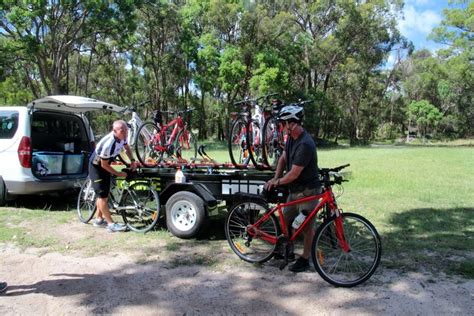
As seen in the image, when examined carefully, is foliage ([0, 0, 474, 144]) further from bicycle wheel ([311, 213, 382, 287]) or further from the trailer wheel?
bicycle wheel ([311, 213, 382, 287])

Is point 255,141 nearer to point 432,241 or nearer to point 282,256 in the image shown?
point 282,256

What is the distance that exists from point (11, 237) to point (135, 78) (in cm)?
3516

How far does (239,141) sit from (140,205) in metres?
2.13

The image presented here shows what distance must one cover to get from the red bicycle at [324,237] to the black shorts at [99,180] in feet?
7.79

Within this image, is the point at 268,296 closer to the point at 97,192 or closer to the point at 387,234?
the point at 387,234

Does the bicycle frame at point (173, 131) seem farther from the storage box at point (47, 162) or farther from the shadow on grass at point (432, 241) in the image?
the shadow on grass at point (432, 241)

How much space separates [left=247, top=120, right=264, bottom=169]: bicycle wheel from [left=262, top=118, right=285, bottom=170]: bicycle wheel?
0.12 metres

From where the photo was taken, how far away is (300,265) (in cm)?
498

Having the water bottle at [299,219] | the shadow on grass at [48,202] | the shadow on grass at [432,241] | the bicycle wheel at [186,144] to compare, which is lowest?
the shadow on grass at [432,241]

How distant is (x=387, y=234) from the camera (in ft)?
22.1

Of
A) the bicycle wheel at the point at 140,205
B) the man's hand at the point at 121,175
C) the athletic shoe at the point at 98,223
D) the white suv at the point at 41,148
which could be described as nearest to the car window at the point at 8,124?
the white suv at the point at 41,148

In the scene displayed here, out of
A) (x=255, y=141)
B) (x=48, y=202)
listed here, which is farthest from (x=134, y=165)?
(x=48, y=202)

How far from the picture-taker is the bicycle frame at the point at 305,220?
4707mm

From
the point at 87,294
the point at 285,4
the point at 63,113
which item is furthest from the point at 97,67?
the point at 87,294
